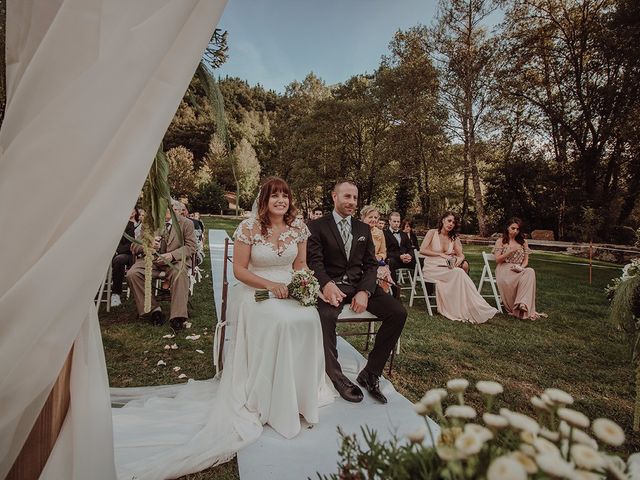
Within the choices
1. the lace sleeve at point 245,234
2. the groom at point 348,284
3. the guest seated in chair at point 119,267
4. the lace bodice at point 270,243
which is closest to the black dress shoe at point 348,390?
the groom at point 348,284

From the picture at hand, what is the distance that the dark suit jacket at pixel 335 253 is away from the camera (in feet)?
13.1

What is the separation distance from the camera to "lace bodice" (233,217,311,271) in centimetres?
343

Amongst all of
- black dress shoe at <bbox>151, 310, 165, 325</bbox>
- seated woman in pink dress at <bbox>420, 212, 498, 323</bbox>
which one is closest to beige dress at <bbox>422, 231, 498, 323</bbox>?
seated woman in pink dress at <bbox>420, 212, 498, 323</bbox>

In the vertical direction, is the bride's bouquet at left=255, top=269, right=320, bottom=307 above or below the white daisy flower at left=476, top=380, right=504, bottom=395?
below

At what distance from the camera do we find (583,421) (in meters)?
0.68

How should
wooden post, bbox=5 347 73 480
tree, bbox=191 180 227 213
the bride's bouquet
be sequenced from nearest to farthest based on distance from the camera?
wooden post, bbox=5 347 73 480, the bride's bouquet, tree, bbox=191 180 227 213

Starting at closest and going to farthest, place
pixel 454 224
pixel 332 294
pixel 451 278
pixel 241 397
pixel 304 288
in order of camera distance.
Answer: pixel 241 397 < pixel 304 288 < pixel 332 294 < pixel 451 278 < pixel 454 224

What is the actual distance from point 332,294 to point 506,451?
2.86 metres

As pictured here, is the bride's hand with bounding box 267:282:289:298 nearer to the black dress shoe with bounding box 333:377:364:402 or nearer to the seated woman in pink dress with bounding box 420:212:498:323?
the black dress shoe with bounding box 333:377:364:402

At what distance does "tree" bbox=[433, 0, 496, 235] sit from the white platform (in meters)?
19.8

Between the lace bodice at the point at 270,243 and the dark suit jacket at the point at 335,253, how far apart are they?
37cm

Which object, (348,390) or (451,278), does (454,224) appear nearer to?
(451,278)

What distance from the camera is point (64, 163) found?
107cm

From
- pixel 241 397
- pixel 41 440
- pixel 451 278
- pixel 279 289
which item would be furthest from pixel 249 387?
pixel 451 278
